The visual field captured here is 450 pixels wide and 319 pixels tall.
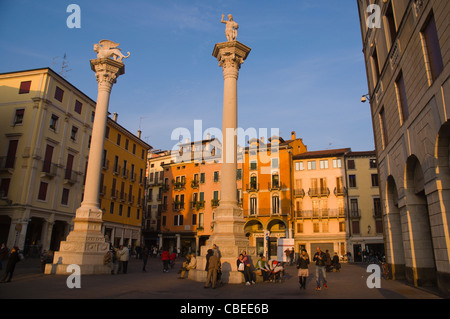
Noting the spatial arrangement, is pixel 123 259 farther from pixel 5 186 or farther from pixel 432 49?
pixel 5 186

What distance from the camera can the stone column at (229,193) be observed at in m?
15.7

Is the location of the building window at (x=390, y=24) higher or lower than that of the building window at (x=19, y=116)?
lower

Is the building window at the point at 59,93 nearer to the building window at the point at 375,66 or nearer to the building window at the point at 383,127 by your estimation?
the building window at the point at 375,66

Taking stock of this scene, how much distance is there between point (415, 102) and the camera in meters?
13.0

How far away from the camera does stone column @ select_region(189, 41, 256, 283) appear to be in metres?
15.7

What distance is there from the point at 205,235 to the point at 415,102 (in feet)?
156

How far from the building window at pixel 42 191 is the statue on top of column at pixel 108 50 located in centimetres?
1738

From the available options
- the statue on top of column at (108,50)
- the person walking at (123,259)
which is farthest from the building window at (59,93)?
the person walking at (123,259)

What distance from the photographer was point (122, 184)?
157ft

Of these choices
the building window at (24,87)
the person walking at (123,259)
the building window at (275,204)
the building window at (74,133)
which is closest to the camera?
the person walking at (123,259)

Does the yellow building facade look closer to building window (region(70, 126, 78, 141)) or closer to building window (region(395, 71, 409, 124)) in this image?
building window (region(70, 126, 78, 141))
